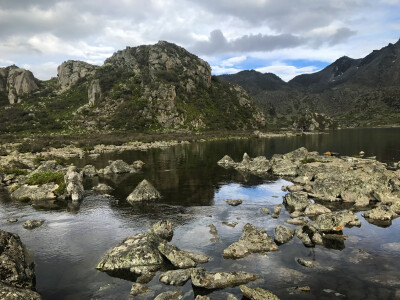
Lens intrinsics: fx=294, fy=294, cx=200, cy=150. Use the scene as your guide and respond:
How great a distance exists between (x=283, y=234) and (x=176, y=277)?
1203 cm

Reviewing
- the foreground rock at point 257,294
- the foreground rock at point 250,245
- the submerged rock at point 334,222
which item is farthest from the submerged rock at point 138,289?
the submerged rock at point 334,222

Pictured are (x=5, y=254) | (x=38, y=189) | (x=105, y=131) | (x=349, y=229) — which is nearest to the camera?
(x=5, y=254)

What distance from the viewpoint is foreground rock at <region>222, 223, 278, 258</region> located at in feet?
82.6

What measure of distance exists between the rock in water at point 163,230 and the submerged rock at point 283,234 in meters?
10.5

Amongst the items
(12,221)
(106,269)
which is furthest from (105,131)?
(106,269)

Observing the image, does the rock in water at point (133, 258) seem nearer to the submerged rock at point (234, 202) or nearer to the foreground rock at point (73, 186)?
the submerged rock at point (234, 202)

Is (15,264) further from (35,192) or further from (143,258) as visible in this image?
(35,192)

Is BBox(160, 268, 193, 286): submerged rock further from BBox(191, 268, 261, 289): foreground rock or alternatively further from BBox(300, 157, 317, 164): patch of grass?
BBox(300, 157, 317, 164): patch of grass

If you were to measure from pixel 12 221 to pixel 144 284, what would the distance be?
75.5 feet

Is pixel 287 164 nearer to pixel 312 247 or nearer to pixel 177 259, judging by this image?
pixel 312 247

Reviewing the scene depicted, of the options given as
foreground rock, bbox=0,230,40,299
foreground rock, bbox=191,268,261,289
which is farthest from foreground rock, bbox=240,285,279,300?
foreground rock, bbox=0,230,40,299

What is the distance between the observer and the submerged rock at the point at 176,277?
20.9 meters

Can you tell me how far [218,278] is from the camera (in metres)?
20.7

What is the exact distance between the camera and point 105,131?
619 feet
